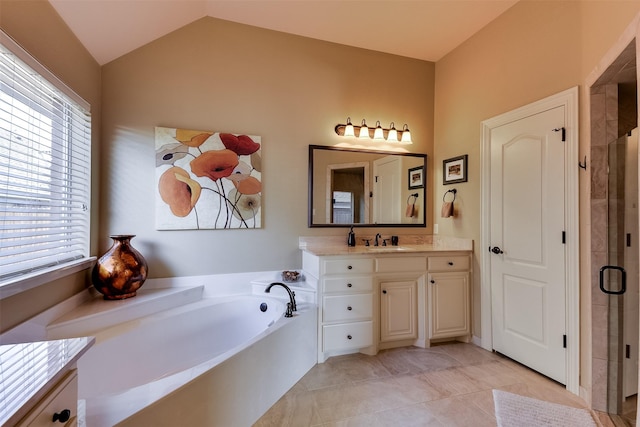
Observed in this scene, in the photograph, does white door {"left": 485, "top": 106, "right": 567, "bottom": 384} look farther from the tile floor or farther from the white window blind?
the white window blind

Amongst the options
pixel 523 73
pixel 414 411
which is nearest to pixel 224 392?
pixel 414 411

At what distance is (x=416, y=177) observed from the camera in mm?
3252

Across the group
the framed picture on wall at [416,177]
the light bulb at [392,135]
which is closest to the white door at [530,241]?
the framed picture on wall at [416,177]

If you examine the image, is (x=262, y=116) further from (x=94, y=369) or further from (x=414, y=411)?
(x=414, y=411)

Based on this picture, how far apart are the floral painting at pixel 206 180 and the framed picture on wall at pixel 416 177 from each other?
1676 millimetres

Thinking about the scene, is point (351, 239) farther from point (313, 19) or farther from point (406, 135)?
point (313, 19)

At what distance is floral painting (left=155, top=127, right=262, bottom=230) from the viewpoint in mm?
2459

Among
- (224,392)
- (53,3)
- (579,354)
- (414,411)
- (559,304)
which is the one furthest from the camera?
(559,304)

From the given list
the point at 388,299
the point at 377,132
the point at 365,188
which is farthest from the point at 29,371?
the point at 377,132

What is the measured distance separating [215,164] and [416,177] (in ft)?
7.04

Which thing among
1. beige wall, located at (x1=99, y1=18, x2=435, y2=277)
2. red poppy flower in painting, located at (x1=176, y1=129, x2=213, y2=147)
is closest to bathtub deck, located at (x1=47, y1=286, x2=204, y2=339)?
beige wall, located at (x1=99, y1=18, x2=435, y2=277)

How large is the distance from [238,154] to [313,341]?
5.76 feet

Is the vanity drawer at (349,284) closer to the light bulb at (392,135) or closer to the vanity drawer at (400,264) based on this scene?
the vanity drawer at (400,264)

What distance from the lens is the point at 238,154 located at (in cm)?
265
